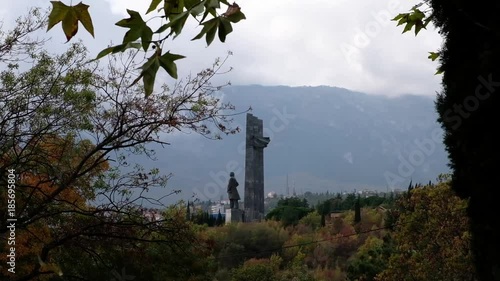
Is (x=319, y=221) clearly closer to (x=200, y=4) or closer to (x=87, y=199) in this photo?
(x=87, y=199)

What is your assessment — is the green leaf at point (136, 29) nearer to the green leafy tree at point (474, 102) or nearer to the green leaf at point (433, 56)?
the green leafy tree at point (474, 102)

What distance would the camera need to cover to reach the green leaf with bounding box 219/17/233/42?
1.82 m

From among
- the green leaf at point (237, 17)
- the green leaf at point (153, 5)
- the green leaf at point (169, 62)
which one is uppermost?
the green leaf at point (153, 5)

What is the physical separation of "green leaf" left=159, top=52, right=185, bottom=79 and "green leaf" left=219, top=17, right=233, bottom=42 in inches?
6.7

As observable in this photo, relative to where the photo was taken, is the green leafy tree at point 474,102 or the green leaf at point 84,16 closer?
the green leaf at point 84,16

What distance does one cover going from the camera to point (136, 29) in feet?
5.64

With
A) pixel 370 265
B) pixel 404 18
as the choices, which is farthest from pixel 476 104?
pixel 370 265

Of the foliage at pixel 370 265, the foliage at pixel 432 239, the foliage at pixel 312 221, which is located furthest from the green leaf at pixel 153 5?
the foliage at pixel 312 221

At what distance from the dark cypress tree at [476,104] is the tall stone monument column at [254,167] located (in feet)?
69.0

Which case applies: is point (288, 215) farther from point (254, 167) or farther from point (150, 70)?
point (150, 70)

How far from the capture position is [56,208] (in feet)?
24.1

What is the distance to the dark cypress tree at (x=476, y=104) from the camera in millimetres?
3305

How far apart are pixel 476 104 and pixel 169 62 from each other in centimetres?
233

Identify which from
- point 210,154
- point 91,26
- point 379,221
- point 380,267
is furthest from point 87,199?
point 210,154
